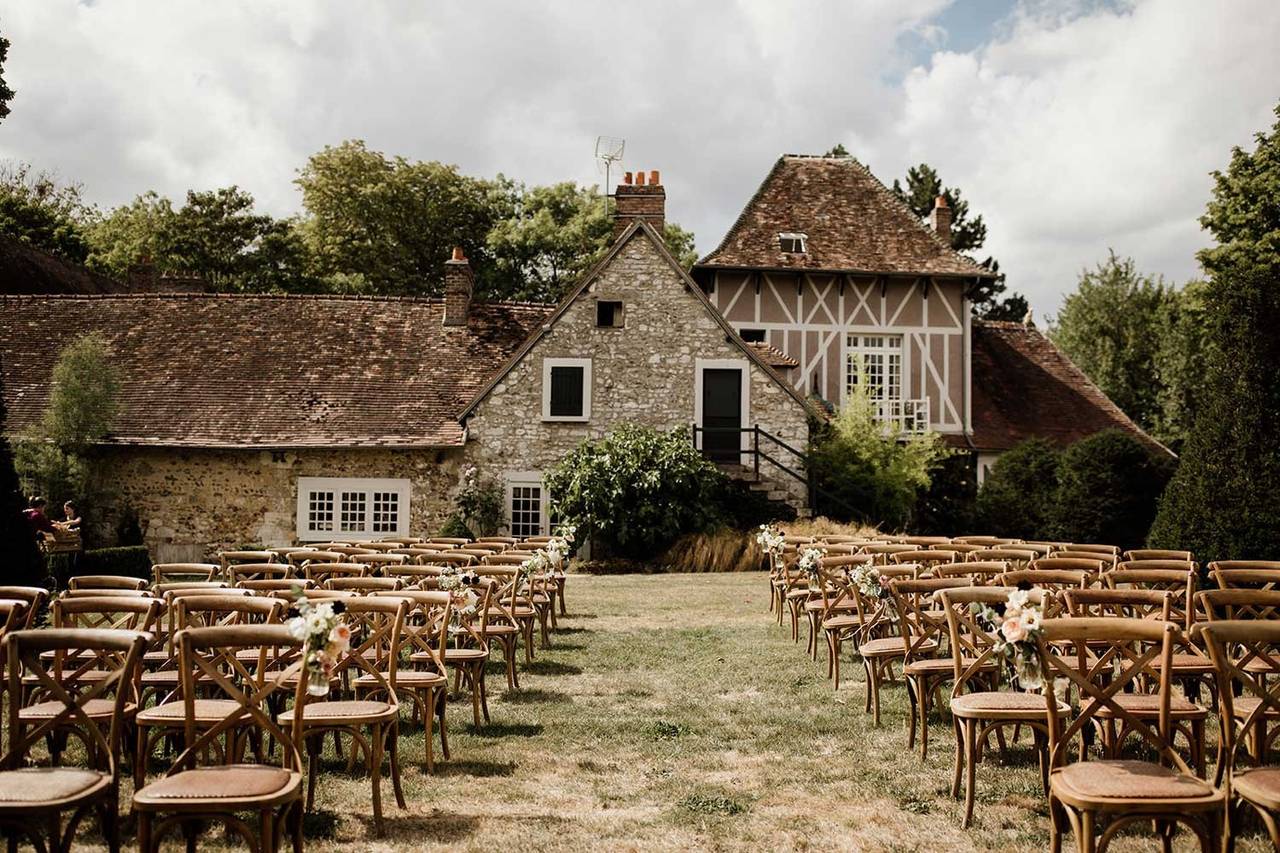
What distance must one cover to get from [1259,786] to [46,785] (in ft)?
15.1

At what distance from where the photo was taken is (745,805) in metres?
5.86

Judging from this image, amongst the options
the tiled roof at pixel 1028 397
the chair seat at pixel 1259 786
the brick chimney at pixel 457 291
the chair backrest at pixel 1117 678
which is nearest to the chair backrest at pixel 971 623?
the chair backrest at pixel 1117 678

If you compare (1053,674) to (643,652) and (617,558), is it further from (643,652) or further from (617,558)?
(617,558)

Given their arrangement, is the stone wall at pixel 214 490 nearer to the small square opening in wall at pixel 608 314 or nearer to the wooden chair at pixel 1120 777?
the small square opening in wall at pixel 608 314

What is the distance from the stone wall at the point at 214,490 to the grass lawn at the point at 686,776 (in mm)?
13304

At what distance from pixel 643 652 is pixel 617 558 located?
10.2 meters

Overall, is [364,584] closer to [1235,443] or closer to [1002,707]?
[1002,707]

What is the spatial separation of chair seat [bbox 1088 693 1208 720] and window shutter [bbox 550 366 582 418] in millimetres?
17604

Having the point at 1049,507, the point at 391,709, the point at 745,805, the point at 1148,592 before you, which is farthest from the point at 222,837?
the point at 1049,507

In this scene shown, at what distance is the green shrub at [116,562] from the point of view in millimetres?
17250

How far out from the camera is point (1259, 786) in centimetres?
417

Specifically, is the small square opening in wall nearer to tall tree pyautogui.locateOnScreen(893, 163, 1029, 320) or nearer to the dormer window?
the dormer window

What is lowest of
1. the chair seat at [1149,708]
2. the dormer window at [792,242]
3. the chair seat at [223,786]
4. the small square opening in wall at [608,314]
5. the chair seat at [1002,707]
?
the chair seat at [223,786]

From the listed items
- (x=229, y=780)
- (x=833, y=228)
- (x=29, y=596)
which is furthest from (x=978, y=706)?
(x=833, y=228)
